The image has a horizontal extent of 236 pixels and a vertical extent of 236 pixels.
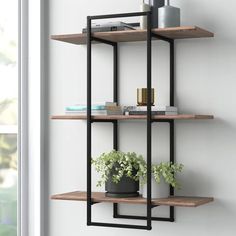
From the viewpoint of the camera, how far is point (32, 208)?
325cm

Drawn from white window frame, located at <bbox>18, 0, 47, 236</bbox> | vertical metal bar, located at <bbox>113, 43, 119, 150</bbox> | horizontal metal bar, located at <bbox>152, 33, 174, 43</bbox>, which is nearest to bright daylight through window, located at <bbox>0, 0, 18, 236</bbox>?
white window frame, located at <bbox>18, 0, 47, 236</bbox>

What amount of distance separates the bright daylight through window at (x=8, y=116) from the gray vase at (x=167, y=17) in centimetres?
78

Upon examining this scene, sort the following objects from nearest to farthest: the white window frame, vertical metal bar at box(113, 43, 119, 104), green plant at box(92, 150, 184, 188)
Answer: green plant at box(92, 150, 184, 188)
vertical metal bar at box(113, 43, 119, 104)
the white window frame

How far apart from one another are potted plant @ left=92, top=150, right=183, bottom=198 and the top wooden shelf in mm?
474

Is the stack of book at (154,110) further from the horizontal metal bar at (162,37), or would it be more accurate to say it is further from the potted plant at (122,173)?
the horizontal metal bar at (162,37)

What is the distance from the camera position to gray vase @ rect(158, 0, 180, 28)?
2.79m

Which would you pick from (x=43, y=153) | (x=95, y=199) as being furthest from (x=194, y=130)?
(x=43, y=153)

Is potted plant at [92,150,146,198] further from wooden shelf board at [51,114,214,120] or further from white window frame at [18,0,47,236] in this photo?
white window frame at [18,0,47,236]

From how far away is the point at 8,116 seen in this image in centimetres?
325

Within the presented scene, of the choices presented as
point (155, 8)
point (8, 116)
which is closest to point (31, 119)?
point (8, 116)

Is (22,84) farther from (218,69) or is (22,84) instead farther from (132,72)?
(218,69)

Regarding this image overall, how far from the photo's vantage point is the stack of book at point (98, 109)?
2.88 metres

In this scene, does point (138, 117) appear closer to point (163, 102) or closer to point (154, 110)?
point (154, 110)

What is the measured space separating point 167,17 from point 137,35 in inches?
5.7
